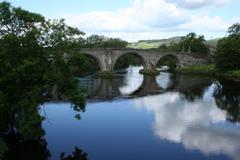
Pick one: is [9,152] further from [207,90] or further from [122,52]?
[122,52]

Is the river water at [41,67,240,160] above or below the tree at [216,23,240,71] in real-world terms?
below

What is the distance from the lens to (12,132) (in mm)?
31578

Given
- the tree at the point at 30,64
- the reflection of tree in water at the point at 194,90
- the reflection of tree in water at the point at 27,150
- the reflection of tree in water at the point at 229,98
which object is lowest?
the reflection of tree in water at the point at 194,90

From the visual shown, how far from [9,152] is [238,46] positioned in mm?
68294

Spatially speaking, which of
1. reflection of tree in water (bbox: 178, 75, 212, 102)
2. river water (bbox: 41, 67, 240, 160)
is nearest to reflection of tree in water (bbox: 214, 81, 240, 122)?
river water (bbox: 41, 67, 240, 160)

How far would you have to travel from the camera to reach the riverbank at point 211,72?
258ft

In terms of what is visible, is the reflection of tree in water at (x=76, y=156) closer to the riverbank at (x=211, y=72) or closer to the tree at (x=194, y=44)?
the riverbank at (x=211, y=72)

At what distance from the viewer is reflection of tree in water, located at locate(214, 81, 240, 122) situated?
143ft

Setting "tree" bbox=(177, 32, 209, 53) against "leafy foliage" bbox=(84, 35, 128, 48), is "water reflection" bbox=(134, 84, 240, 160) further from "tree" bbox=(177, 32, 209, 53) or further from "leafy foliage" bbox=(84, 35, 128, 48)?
"leafy foliage" bbox=(84, 35, 128, 48)

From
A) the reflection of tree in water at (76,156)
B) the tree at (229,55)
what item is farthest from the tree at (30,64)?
the tree at (229,55)

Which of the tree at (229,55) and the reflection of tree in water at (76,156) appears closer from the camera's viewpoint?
the reflection of tree in water at (76,156)

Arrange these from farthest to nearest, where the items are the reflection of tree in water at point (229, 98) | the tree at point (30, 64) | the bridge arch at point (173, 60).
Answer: the bridge arch at point (173, 60) → the reflection of tree in water at point (229, 98) → the tree at point (30, 64)

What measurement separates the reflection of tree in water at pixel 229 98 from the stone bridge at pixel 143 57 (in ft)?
96.1

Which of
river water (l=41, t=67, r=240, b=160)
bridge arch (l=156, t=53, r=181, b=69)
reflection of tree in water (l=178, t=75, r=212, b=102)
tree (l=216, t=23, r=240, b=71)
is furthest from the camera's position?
bridge arch (l=156, t=53, r=181, b=69)
